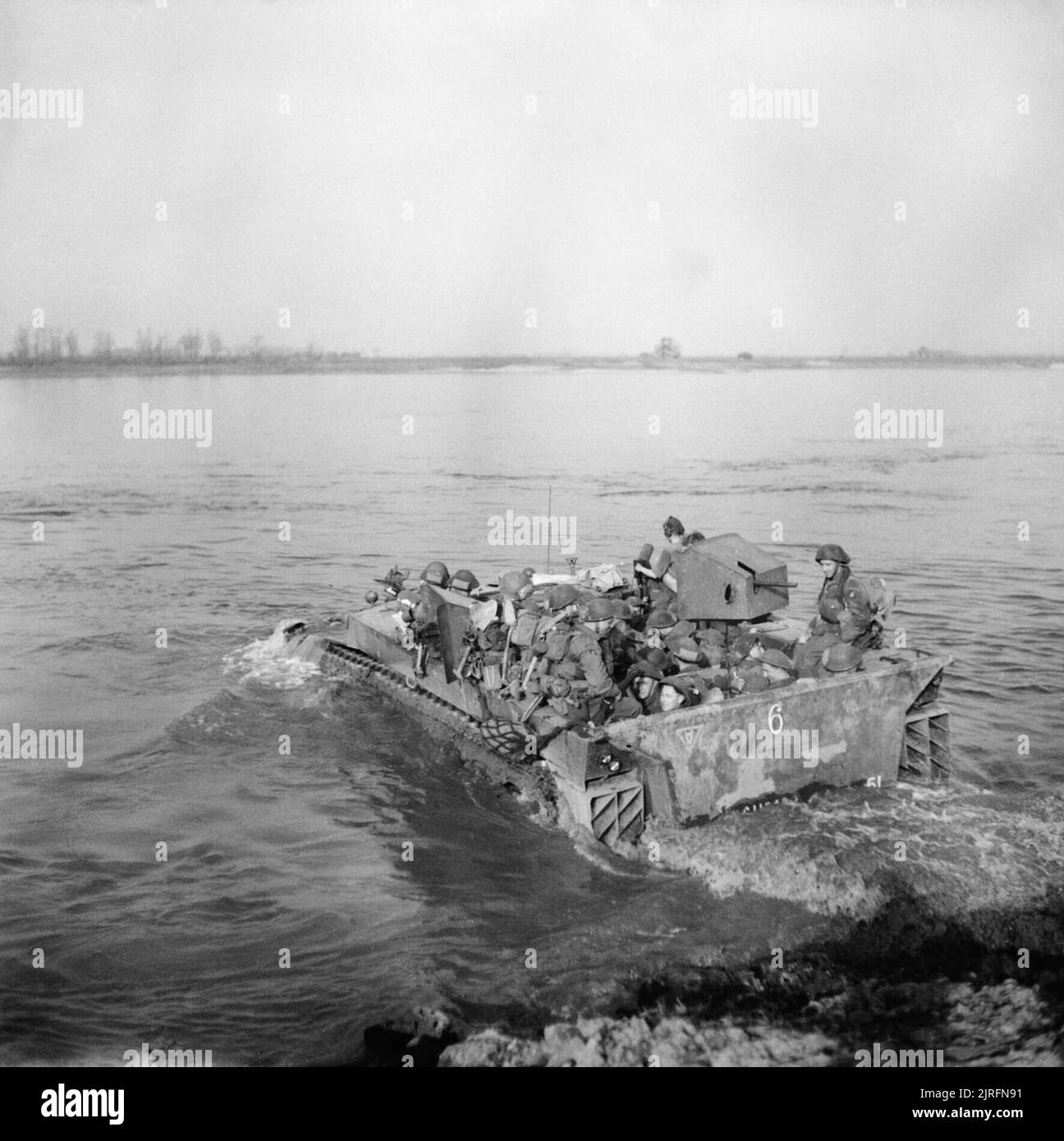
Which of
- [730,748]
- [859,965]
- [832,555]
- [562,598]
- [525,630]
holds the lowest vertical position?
[859,965]

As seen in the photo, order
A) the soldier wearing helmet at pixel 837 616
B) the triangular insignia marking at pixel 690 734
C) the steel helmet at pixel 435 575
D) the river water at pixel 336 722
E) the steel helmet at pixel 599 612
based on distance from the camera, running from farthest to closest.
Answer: the steel helmet at pixel 435 575 → the soldier wearing helmet at pixel 837 616 → the steel helmet at pixel 599 612 → the triangular insignia marking at pixel 690 734 → the river water at pixel 336 722

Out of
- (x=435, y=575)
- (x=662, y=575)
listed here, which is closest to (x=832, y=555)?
(x=662, y=575)

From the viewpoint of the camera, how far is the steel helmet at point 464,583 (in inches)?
514

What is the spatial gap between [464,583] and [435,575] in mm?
1226

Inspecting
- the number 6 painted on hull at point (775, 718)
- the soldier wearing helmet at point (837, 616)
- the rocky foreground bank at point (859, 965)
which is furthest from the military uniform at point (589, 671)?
the soldier wearing helmet at point (837, 616)

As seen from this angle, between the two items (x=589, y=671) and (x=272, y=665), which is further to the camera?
(x=272, y=665)

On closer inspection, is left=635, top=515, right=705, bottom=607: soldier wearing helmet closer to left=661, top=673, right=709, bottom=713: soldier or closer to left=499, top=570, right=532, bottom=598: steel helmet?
left=499, top=570, right=532, bottom=598: steel helmet

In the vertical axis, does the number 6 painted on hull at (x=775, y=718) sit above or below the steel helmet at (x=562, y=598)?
below

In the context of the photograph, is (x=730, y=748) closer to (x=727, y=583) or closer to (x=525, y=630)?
(x=525, y=630)

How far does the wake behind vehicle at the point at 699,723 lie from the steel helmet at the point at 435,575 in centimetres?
21

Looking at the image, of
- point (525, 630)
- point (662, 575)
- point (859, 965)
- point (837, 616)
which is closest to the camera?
point (859, 965)

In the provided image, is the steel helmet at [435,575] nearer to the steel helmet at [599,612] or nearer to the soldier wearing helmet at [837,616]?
the steel helmet at [599,612]

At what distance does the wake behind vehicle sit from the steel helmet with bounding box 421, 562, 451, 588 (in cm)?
21

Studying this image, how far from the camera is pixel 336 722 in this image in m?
12.8
